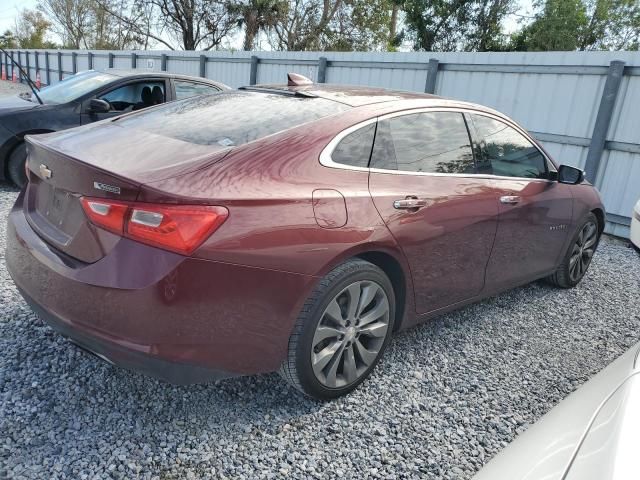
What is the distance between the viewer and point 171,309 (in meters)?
2.01

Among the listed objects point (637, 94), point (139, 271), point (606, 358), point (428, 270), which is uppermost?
point (637, 94)

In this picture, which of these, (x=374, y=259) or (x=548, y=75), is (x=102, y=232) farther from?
(x=548, y=75)

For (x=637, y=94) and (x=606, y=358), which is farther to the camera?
(x=637, y=94)

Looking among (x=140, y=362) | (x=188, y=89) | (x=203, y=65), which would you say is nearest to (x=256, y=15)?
(x=203, y=65)

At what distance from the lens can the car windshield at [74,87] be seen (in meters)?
6.19

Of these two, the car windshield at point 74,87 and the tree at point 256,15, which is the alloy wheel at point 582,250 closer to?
the car windshield at point 74,87

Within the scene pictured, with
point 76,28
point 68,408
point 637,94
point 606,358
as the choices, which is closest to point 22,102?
point 68,408

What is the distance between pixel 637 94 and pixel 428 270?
214 inches

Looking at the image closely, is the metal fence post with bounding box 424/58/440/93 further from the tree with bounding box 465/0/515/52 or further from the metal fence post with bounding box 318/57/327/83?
the tree with bounding box 465/0/515/52

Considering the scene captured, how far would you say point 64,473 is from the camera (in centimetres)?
203

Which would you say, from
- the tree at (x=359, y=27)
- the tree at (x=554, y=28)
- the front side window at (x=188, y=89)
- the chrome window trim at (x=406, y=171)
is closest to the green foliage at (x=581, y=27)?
the tree at (x=554, y=28)

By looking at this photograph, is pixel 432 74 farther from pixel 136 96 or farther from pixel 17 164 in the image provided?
pixel 17 164

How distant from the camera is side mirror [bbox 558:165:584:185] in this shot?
3.90 meters

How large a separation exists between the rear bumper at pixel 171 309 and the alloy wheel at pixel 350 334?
24 centimetres
